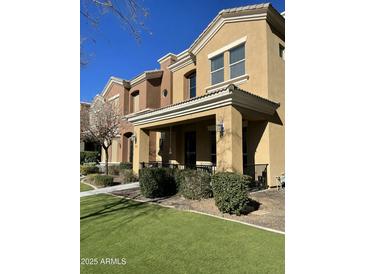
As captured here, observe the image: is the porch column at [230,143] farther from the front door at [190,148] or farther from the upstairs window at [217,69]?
the front door at [190,148]

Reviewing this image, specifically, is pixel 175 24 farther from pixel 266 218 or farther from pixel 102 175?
pixel 102 175

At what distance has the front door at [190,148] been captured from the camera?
9.14m

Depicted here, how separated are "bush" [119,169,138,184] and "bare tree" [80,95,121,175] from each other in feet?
2.41

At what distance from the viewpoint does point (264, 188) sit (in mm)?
5105

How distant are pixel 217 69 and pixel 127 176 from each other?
16.2ft

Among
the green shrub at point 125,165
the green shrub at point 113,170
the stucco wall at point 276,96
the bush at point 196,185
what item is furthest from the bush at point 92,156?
the stucco wall at point 276,96

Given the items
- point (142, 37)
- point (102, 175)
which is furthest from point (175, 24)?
point (102, 175)

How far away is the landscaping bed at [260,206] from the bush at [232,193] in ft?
0.42

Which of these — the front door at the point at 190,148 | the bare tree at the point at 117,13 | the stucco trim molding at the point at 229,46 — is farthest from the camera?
the front door at the point at 190,148

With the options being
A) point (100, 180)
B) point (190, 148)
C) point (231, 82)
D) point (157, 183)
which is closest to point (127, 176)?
point (100, 180)

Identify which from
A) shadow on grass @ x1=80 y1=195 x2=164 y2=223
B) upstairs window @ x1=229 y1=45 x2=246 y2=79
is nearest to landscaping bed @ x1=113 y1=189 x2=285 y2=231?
shadow on grass @ x1=80 y1=195 x2=164 y2=223

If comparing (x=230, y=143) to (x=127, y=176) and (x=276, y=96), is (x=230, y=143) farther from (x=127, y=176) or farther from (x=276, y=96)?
(x=127, y=176)
